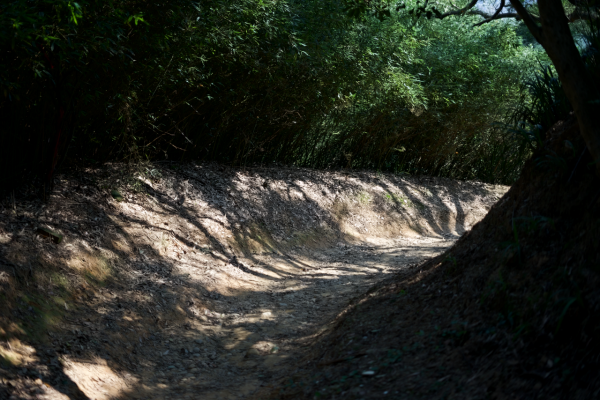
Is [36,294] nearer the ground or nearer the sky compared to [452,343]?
nearer the ground

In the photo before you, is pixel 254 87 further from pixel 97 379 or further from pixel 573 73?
pixel 573 73

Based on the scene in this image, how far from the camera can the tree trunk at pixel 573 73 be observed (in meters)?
2.58

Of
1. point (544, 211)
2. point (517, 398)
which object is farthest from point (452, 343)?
point (544, 211)

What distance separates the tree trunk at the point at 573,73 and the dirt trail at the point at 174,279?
2.44 m

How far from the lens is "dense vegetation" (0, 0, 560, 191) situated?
4023mm

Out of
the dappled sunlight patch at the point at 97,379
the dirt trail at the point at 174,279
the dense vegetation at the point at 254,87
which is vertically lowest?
the dappled sunlight patch at the point at 97,379

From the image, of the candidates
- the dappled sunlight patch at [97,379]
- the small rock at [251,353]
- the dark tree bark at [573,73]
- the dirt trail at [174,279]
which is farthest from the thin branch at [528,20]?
the dappled sunlight patch at [97,379]

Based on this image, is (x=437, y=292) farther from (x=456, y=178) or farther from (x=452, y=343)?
(x=456, y=178)

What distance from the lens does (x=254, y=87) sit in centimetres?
736

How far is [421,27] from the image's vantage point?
33.4 ft

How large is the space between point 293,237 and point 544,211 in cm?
502

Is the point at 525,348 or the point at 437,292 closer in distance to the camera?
the point at 525,348

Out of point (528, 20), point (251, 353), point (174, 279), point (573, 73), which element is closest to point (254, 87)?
point (174, 279)

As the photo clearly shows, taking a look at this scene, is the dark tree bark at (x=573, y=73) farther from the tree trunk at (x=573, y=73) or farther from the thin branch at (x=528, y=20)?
the thin branch at (x=528, y=20)
